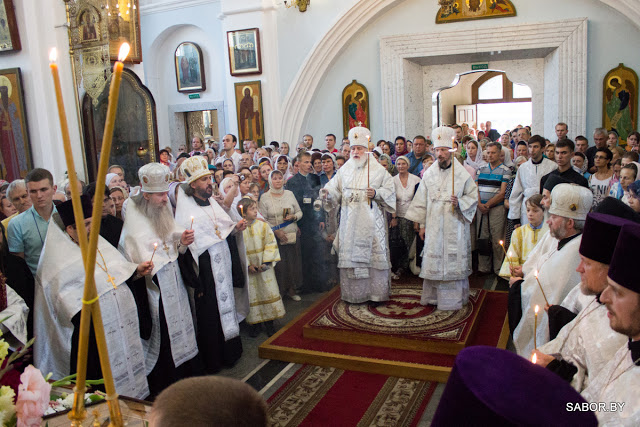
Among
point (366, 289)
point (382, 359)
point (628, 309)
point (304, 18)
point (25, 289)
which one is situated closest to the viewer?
point (628, 309)

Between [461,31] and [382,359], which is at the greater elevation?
[461,31]

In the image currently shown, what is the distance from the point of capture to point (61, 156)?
8.09 metres

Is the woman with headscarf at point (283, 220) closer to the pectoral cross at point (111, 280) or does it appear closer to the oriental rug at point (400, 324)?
the oriental rug at point (400, 324)

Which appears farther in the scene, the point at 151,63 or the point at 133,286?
the point at 151,63

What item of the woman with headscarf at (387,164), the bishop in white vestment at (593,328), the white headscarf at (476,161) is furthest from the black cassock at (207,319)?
the white headscarf at (476,161)

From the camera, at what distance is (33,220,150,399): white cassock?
3.62 m

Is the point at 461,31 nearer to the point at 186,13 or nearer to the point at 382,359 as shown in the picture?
the point at 186,13

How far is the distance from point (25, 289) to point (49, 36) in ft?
18.0

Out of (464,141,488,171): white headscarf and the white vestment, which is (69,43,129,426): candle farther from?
(464,141,488,171): white headscarf

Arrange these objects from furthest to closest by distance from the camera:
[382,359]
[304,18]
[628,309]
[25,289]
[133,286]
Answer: [304,18] < [382,359] < [133,286] < [25,289] < [628,309]

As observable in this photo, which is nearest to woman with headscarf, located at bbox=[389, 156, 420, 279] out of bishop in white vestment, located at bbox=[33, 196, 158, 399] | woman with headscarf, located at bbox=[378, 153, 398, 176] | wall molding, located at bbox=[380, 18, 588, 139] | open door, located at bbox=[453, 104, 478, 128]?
woman with headscarf, located at bbox=[378, 153, 398, 176]

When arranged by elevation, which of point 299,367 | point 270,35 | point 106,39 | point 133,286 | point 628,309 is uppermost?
point 270,35

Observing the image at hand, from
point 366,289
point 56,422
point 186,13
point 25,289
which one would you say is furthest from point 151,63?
point 56,422

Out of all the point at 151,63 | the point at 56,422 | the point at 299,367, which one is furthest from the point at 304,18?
the point at 56,422
